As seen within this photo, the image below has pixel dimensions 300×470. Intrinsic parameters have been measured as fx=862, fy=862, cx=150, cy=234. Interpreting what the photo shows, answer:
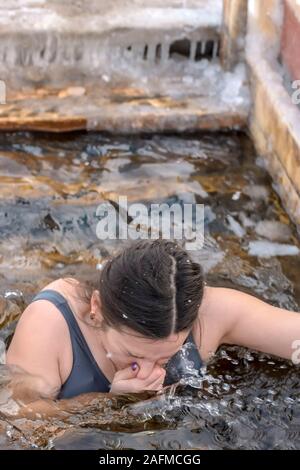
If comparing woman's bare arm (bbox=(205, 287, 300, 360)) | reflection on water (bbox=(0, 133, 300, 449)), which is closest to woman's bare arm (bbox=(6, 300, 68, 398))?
reflection on water (bbox=(0, 133, 300, 449))

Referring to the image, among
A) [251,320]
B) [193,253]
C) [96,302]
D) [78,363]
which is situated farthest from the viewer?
[193,253]

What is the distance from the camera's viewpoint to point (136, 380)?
2934 mm

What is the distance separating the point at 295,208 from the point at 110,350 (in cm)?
174

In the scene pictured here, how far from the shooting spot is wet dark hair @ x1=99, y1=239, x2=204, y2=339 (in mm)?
2643

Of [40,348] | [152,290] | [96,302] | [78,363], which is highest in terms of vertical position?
[152,290]

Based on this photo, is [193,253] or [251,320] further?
[193,253]

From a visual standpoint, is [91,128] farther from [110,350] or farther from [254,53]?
[110,350]

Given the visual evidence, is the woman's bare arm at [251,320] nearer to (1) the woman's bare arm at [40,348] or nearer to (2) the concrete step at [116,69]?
(1) the woman's bare arm at [40,348]

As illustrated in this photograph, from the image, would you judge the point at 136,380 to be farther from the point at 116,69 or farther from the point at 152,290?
the point at 116,69

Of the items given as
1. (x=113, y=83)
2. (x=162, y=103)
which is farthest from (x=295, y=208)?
(x=113, y=83)

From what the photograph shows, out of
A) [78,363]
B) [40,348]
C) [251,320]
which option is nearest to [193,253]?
[251,320]

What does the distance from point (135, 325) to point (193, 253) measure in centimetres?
141

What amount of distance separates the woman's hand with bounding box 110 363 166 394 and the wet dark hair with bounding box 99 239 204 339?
0.25m

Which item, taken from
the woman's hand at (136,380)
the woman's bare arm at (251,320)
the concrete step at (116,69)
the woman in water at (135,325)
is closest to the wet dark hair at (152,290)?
the woman in water at (135,325)
